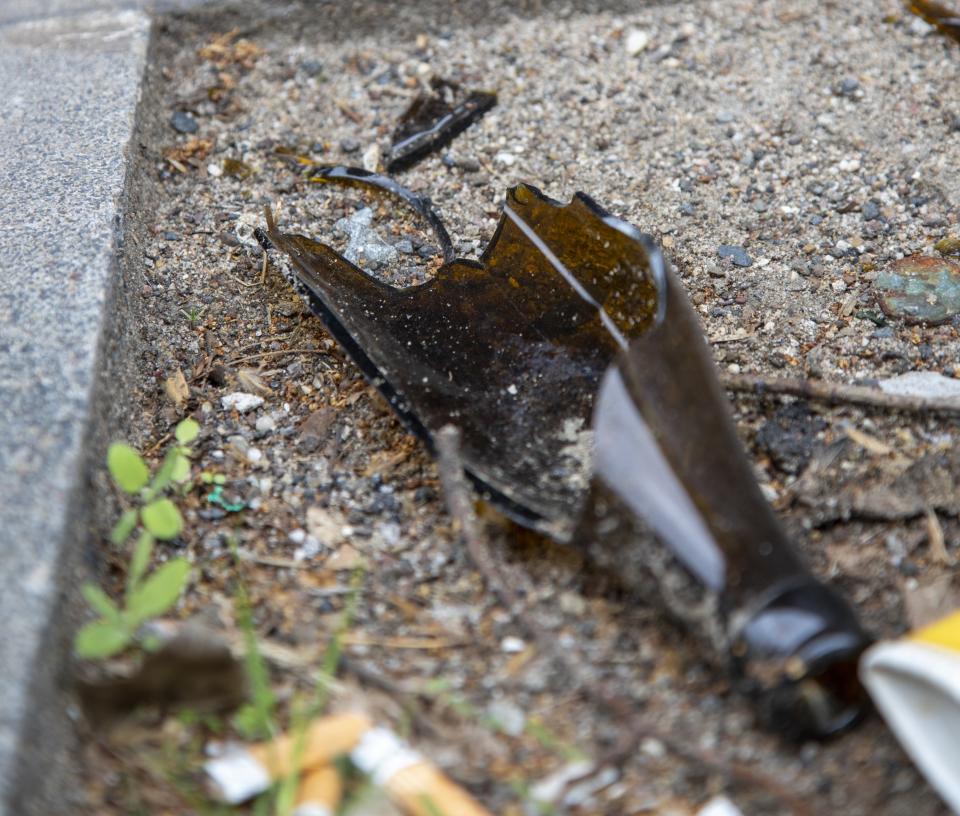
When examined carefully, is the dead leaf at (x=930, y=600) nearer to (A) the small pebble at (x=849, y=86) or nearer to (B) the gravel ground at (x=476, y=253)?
(B) the gravel ground at (x=476, y=253)

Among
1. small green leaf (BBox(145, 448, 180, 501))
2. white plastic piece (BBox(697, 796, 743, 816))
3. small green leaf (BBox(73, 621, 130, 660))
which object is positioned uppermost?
small green leaf (BBox(73, 621, 130, 660))

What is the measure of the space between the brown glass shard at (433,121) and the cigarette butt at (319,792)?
1.47 meters

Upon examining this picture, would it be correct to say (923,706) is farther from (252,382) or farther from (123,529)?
(252,382)

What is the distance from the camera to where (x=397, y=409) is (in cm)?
164

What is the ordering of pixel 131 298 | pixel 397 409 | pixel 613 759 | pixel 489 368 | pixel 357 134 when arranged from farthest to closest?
1. pixel 357 134
2. pixel 131 298
3. pixel 489 368
4. pixel 397 409
5. pixel 613 759

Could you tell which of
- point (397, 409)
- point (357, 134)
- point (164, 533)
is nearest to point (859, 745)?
point (397, 409)

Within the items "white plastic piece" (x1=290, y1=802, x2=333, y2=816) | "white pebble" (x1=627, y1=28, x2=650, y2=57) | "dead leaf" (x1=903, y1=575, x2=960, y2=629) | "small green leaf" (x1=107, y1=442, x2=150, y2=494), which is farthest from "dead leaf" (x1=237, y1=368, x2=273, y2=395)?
"white pebble" (x1=627, y1=28, x2=650, y2=57)

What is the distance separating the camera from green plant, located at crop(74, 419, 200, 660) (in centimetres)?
125

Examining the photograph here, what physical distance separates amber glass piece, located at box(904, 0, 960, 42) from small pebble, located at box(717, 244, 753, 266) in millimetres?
1044

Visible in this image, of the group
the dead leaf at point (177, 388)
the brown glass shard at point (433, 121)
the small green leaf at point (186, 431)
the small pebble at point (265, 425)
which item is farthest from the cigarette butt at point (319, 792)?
the brown glass shard at point (433, 121)

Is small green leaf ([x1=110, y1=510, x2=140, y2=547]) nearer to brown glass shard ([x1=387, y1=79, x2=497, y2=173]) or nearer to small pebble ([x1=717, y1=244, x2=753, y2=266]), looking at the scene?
brown glass shard ([x1=387, y1=79, x2=497, y2=173])

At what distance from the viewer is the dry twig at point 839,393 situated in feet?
5.46

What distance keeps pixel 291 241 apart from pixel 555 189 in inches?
25.0

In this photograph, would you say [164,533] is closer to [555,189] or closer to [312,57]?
[555,189]
